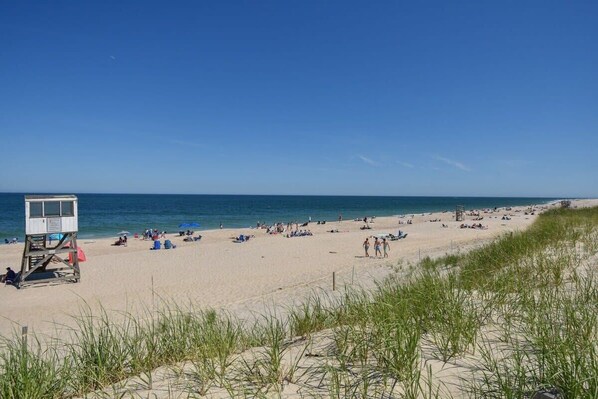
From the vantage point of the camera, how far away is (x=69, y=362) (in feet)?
9.87

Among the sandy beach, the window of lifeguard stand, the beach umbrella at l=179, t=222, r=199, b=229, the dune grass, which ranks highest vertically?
the window of lifeguard stand

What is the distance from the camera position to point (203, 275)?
54.7 ft

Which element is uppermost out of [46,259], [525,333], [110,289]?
[525,333]

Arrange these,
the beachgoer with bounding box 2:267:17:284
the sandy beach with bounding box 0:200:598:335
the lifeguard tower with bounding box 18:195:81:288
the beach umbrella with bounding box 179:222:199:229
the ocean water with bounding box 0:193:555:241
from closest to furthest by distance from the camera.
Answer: the sandy beach with bounding box 0:200:598:335 → the lifeguard tower with bounding box 18:195:81:288 → the beachgoer with bounding box 2:267:17:284 → the beach umbrella with bounding box 179:222:199:229 → the ocean water with bounding box 0:193:555:241

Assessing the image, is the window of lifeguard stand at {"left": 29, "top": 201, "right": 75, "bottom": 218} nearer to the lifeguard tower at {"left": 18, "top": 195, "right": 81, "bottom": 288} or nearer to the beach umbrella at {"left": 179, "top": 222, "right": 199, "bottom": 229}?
the lifeguard tower at {"left": 18, "top": 195, "right": 81, "bottom": 288}

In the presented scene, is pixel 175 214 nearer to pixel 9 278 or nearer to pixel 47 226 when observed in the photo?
pixel 9 278

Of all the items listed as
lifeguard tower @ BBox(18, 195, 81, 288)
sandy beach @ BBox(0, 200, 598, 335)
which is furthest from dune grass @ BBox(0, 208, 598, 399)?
lifeguard tower @ BBox(18, 195, 81, 288)

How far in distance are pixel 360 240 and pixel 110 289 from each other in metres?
20.1

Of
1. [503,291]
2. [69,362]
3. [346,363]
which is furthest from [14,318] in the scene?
[503,291]

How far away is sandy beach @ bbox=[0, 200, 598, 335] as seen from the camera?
11.3 metres

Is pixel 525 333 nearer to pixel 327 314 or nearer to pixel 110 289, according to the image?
pixel 327 314

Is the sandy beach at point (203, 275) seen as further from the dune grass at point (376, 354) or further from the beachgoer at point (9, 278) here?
the dune grass at point (376, 354)

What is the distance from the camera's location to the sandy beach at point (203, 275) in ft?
37.0

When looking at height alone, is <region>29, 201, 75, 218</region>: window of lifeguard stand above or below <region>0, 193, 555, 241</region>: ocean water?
above
